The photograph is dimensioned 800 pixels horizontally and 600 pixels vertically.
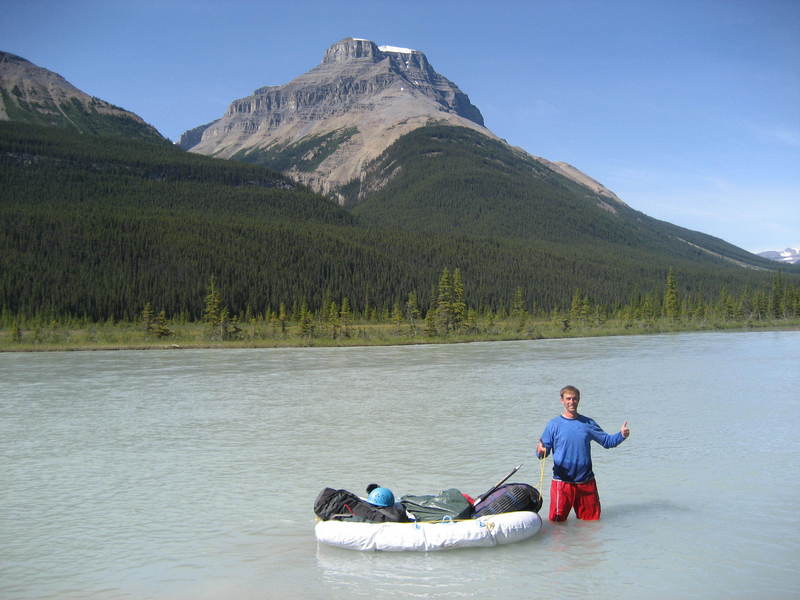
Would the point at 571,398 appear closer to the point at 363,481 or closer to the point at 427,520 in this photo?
the point at 427,520

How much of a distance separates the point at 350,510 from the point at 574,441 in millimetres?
3908

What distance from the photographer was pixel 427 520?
13141mm

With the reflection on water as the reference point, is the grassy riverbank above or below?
above

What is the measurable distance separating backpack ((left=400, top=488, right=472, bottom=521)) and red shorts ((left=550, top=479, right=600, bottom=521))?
1626mm

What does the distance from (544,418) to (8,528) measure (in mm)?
18426

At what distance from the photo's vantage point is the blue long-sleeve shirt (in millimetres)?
12766

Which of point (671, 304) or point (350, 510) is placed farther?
point (671, 304)

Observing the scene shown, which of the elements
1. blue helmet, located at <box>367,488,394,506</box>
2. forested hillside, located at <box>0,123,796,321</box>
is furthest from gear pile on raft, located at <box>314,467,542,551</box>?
forested hillside, located at <box>0,123,796,321</box>

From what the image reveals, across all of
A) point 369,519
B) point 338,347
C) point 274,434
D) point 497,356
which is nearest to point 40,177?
point 338,347

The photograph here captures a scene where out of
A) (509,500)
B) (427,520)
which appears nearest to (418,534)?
(427,520)

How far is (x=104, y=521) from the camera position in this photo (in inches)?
585

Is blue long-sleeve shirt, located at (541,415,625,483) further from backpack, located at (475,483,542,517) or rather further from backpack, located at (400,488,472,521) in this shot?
backpack, located at (400,488,472,521)

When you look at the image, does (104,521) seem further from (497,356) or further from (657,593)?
(497,356)

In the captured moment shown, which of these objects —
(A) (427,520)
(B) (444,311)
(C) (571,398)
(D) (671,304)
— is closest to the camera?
(C) (571,398)
